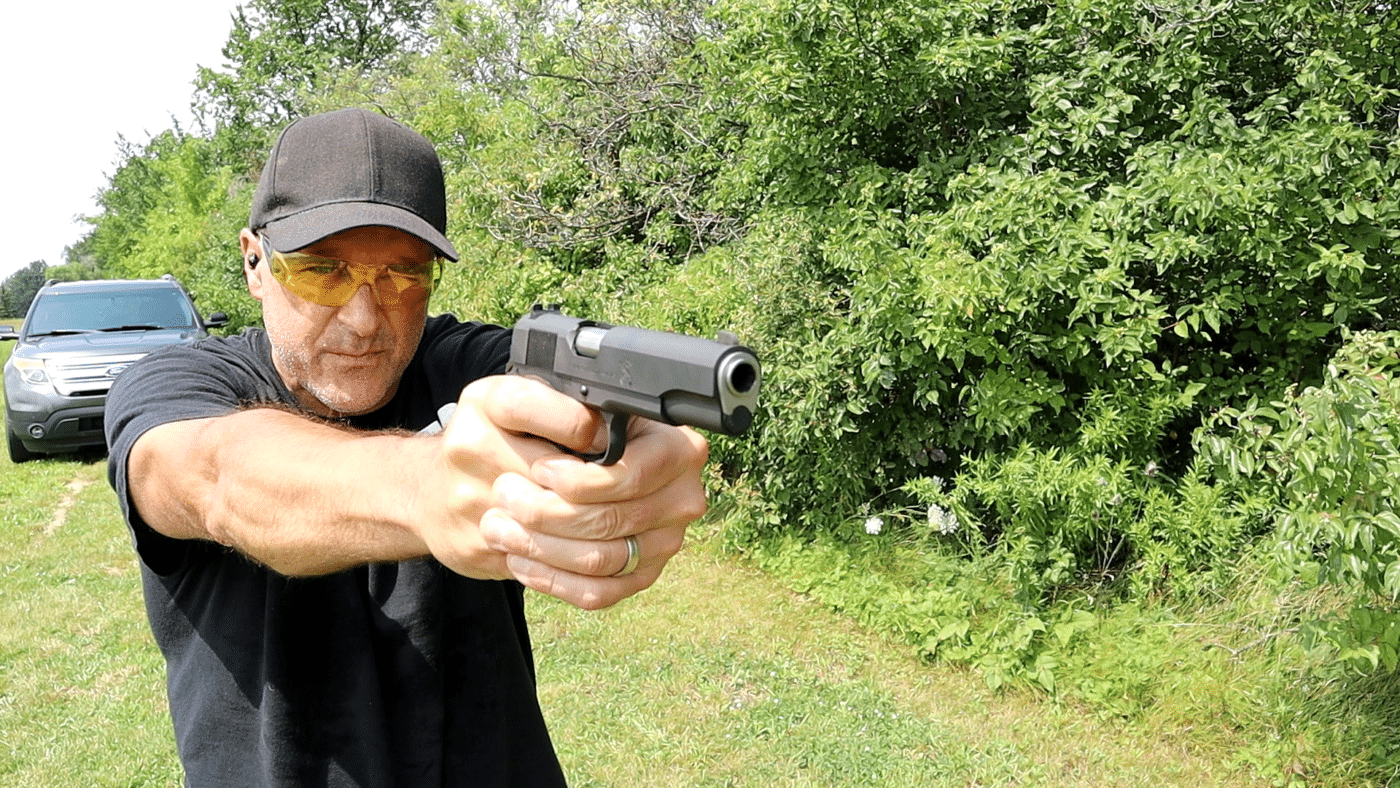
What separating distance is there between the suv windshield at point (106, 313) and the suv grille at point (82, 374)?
785mm

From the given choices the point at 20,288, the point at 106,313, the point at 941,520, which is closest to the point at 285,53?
the point at 106,313

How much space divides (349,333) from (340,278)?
0.11 m

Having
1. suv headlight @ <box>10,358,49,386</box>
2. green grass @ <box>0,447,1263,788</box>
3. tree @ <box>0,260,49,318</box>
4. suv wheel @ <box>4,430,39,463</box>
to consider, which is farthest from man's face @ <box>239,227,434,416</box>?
tree @ <box>0,260,49,318</box>

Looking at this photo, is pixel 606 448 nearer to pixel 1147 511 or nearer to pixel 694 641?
pixel 1147 511

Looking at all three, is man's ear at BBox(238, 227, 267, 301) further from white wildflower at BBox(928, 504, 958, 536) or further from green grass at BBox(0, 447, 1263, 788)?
white wildflower at BBox(928, 504, 958, 536)

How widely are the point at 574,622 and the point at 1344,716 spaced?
3.98 metres

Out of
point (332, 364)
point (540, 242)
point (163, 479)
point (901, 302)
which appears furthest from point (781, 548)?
point (163, 479)

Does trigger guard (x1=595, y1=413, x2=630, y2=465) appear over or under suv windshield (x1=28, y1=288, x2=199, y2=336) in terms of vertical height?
over

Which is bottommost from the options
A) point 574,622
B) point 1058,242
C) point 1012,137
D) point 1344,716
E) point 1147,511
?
point 574,622

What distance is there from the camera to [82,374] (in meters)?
10.0

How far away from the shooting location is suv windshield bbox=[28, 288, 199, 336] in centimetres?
1077

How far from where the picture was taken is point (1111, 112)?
16.1 ft

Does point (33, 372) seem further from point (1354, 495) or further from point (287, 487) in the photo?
point (1354, 495)

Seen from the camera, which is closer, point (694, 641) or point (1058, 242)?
point (1058, 242)
